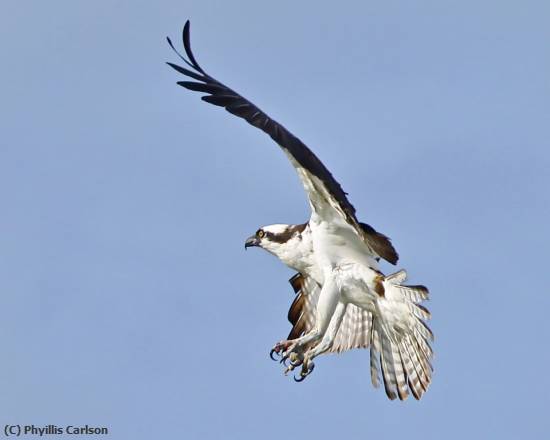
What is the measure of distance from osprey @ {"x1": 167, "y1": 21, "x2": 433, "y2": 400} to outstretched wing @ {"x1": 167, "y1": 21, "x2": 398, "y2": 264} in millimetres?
12

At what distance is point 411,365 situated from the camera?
2348 centimetres

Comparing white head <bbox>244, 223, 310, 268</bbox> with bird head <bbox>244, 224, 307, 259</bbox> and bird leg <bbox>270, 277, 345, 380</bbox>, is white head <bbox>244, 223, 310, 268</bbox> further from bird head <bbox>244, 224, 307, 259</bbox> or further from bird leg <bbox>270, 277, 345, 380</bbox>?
bird leg <bbox>270, 277, 345, 380</bbox>

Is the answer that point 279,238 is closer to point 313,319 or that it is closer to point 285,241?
point 285,241

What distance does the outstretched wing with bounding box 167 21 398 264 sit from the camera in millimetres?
21578

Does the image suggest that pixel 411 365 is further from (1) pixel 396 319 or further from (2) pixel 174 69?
(2) pixel 174 69

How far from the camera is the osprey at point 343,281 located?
74.1 ft

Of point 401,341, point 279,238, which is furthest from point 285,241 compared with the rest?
point 401,341

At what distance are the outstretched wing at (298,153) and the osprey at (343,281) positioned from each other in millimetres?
12

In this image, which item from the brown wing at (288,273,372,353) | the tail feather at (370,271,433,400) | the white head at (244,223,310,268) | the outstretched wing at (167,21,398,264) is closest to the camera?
the outstretched wing at (167,21,398,264)

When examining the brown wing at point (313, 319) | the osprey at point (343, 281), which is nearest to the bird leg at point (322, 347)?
the osprey at point (343, 281)

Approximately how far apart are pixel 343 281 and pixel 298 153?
2.29 metres

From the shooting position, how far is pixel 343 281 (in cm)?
2312

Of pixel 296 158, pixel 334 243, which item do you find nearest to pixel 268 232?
pixel 334 243

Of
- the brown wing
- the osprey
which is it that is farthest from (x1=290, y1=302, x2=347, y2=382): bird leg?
the brown wing
